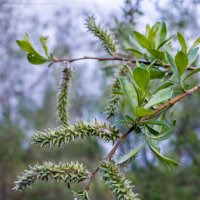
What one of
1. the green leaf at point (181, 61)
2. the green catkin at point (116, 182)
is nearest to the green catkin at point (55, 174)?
the green catkin at point (116, 182)

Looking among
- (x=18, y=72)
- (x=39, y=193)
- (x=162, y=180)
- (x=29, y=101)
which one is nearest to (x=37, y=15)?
(x=18, y=72)

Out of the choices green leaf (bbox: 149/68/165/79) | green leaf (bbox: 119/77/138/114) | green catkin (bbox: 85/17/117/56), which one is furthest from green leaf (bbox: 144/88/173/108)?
green catkin (bbox: 85/17/117/56)

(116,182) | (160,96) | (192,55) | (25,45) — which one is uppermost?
(25,45)

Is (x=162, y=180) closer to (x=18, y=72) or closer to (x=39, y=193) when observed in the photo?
(x=18, y=72)

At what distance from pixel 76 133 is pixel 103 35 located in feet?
0.96

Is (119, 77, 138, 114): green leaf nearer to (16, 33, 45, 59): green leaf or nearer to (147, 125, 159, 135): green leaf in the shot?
(147, 125, 159, 135): green leaf

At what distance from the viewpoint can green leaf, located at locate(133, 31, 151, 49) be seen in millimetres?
816

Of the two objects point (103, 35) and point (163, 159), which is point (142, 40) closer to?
point (103, 35)

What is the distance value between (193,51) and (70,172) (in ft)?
1.05

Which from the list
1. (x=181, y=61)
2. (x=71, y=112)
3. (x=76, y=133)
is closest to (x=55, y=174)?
(x=76, y=133)

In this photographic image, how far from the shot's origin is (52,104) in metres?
4.92

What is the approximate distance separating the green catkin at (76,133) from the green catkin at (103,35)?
25cm

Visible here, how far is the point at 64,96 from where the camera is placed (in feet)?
2.78

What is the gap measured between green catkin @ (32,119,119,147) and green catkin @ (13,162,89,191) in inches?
1.7
